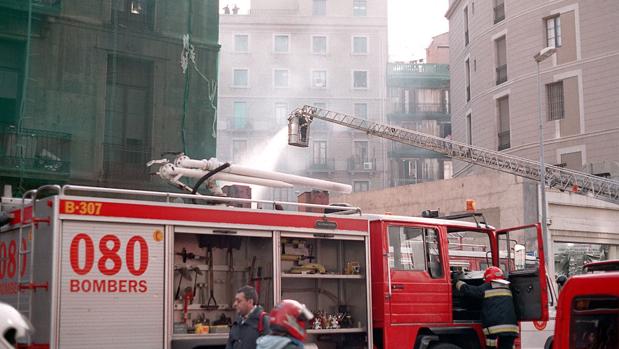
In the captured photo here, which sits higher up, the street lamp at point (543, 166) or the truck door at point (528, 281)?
the street lamp at point (543, 166)

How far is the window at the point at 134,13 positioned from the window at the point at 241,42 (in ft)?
131

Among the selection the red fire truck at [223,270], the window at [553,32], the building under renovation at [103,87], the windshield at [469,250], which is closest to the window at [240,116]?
the window at [553,32]

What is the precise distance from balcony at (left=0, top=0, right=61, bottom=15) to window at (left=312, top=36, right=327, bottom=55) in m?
42.6

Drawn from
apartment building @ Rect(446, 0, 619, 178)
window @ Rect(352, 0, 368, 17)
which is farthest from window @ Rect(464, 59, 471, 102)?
window @ Rect(352, 0, 368, 17)

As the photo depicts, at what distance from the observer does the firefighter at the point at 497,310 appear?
33.9 feet

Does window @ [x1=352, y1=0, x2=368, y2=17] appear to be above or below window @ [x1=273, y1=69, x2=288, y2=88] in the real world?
above

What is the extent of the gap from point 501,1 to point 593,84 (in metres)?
6.65

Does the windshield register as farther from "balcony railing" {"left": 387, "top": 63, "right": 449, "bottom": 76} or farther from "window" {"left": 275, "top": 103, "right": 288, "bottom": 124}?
"balcony railing" {"left": 387, "top": 63, "right": 449, "bottom": 76}

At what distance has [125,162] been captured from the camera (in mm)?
15312

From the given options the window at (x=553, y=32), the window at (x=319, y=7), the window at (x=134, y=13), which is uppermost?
the window at (x=319, y=7)

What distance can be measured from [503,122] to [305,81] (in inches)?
922

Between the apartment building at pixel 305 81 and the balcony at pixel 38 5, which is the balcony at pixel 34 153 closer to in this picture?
the balcony at pixel 38 5

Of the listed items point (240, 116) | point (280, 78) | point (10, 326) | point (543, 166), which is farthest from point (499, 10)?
point (10, 326)

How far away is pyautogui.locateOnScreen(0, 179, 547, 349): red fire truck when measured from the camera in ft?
25.8
